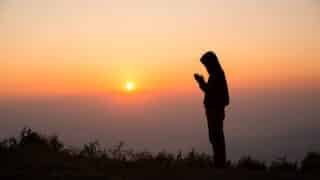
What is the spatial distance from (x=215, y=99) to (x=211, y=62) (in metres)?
0.69

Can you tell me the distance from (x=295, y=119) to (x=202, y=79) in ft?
351

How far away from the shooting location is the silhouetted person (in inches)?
496

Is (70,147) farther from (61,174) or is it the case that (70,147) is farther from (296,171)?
(296,171)

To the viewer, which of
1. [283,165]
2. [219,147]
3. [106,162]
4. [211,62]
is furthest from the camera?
Result: [283,165]

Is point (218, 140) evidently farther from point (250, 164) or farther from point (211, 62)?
point (250, 164)

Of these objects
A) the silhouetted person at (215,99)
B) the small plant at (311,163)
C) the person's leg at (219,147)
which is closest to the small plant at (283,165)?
the small plant at (311,163)

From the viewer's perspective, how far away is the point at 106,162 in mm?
12992

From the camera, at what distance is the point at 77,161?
12.7 m

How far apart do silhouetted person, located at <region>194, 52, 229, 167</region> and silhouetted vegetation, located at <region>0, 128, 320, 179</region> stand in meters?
0.39

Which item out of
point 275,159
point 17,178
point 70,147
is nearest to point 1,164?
point 17,178

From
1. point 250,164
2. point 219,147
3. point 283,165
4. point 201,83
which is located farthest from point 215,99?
point 283,165

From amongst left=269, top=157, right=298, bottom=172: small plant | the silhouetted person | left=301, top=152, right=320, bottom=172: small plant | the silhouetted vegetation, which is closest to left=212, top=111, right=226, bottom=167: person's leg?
the silhouetted person

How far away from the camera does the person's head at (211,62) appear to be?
12531 millimetres

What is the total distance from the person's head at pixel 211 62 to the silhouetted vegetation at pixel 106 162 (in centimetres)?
182
